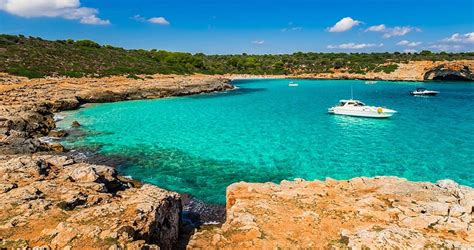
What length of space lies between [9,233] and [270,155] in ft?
55.3

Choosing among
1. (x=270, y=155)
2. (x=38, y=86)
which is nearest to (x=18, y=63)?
(x=38, y=86)

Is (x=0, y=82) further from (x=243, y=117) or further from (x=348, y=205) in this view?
(x=348, y=205)

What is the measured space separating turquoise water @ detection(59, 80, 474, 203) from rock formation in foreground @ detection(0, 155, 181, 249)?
206 inches

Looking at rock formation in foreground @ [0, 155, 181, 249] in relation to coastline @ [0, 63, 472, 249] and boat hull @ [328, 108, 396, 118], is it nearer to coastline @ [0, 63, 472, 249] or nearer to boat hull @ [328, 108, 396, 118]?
coastline @ [0, 63, 472, 249]

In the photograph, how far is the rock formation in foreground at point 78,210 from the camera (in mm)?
7918

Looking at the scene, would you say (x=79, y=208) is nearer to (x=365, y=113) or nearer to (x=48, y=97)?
(x=365, y=113)

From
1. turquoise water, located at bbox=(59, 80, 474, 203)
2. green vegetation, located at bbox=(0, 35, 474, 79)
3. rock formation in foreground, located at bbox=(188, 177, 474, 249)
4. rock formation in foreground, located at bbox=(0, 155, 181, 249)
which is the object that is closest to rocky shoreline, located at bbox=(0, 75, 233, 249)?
rock formation in foreground, located at bbox=(0, 155, 181, 249)

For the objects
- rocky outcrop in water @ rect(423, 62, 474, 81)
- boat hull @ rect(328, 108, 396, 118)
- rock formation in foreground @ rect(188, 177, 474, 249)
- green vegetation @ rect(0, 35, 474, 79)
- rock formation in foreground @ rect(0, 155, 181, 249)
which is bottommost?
boat hull @ rect(328, 108, 396, 118)

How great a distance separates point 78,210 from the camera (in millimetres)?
9609

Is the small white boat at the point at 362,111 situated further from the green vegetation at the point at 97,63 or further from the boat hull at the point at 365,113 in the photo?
the green vegetation at the point at 97,63

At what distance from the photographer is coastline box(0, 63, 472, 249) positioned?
34.9 feet

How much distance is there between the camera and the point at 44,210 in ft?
30.6

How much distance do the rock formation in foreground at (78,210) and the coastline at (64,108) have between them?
0.06 meters

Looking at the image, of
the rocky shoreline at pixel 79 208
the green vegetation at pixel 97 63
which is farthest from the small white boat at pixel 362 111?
the green vegetation at pixel 97 63
